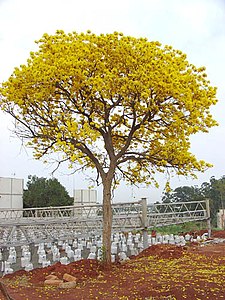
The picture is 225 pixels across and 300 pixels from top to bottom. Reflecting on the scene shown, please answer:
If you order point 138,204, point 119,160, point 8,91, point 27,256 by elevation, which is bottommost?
point 27,256

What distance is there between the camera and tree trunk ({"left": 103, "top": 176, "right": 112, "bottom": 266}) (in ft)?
27.0

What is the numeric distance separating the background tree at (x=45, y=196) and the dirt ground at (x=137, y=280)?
22.7 metres

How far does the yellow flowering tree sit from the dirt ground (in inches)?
35.1

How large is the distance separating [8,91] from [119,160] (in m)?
2.88

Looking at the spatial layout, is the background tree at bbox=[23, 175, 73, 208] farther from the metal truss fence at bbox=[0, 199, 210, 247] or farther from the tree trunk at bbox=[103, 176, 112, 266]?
the tree trunk at bbox=[103, 176, 112, 266]

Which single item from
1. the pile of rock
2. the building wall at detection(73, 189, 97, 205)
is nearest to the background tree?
the building wall at detection(73, 189, 97, 205)

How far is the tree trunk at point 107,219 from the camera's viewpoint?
823 centimetres

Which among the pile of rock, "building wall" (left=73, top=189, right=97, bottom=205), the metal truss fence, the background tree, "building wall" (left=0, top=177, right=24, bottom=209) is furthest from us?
the background tree

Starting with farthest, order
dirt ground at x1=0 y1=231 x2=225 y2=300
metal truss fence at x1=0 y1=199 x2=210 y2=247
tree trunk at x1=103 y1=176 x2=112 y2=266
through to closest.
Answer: metal truss fence at x1=0 y1=199 x2=210 y2=247, tree trunk at x1=103 y1=176 x2=112 y2=266, dirt ground at x1=0 y1=231 x2=225 y2=300

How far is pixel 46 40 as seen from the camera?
783 cm

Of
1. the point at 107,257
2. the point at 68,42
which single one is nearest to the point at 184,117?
the point at 68,42

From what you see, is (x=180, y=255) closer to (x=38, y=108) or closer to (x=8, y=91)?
(x=38, y=108)

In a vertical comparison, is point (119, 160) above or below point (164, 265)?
above

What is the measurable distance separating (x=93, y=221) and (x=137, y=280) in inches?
279
